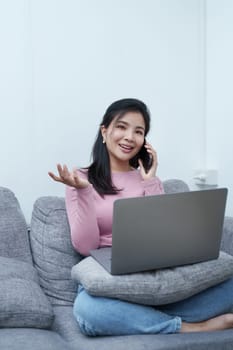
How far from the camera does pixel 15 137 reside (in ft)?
6.38

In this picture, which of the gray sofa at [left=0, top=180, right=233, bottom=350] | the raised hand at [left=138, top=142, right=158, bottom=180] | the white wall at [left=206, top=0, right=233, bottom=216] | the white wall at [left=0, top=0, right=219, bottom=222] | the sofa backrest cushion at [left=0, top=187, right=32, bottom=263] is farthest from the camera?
the white wall at [left=206, top=0, right=233, bottom=216]

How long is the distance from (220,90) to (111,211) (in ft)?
3.39

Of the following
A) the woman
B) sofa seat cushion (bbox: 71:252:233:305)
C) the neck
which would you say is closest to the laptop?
sofa seat cushion (bbox: 71:252:233:305)

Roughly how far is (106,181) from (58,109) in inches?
19.1

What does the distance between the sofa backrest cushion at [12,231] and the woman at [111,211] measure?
221 mm

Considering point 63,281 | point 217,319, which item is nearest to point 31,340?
point 63,281

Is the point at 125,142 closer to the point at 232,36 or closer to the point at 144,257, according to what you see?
the point at 144,257

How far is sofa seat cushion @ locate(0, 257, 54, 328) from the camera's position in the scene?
127 cm

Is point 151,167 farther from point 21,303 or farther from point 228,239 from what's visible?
point 21,303

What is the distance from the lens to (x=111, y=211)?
166 centimetres

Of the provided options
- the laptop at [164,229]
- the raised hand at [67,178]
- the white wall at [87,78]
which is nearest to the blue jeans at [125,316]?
the laptop at [164,229]

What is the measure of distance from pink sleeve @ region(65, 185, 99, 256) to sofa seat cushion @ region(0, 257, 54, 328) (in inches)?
8.8

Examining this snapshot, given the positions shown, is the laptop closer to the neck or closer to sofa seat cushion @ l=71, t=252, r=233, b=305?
sofa seat cushion @ l=71, t=252, r=233, b=305

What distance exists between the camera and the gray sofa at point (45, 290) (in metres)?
1.24
